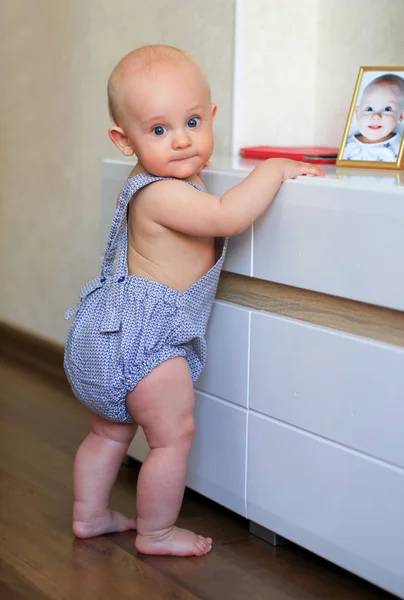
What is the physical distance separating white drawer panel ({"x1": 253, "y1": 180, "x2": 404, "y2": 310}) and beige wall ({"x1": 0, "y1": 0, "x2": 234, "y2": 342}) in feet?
2.18

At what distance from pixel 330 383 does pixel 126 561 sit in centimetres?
51

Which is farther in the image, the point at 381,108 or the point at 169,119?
the point at 381,108

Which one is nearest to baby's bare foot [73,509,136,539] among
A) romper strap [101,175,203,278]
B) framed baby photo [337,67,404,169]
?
romper strap [101,175,203,278]

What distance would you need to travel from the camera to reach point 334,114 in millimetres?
2223

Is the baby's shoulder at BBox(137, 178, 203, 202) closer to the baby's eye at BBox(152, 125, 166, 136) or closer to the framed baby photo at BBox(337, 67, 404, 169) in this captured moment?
the baby's eye at BBox(152, 125, 166, 136)

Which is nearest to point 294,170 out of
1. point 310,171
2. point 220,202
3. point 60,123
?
point 310,171

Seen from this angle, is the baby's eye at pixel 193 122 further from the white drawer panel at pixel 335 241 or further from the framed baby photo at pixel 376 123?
the framed baby photo at pixel 376 123

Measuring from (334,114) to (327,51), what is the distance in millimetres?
151

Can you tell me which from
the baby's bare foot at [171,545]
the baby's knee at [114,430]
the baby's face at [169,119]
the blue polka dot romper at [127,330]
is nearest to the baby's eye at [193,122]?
the baby's face at [169,119]

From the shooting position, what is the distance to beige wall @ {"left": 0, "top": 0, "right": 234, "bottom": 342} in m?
2.29

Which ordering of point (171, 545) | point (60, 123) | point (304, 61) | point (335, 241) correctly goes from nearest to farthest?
point (335, 241), point (171, 545), point (304, 61), point (60, 123)

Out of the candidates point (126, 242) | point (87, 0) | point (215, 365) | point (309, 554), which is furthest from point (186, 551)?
point (87, 0)

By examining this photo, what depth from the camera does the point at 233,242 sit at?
1703 millimetres

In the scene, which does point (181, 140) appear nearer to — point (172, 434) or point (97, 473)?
point (172, 434)
